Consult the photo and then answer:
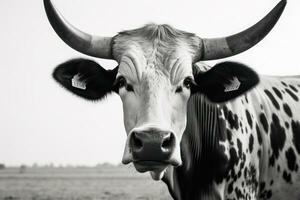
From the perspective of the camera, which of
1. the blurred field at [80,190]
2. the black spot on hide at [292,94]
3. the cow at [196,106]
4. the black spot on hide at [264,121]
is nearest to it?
the cow at [196,106]

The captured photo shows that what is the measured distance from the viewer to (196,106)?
20.9ft

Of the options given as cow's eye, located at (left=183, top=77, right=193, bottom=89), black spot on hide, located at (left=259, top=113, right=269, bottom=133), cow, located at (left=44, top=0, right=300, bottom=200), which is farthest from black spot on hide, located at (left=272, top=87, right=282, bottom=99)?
cow's eye, located at (left=183, top=77, right=193, bottom=89)

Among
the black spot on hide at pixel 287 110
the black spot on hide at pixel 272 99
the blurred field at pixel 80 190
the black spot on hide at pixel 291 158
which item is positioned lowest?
the blurred field at pixel 80 190

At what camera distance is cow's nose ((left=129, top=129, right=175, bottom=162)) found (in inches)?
186

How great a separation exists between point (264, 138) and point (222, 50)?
4.56 feet

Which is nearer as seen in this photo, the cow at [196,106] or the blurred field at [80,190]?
the cow at [196,106]

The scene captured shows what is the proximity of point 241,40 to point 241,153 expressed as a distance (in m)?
1.32

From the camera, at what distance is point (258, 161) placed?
21.4ft

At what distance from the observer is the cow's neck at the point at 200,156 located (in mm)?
6113

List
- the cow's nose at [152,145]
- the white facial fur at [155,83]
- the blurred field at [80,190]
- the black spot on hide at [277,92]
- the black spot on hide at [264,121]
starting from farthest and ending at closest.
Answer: the blurred field at [80,190] → the black spot on hide at [277,92] → the black spot on hide at [264,121] → the white facial fur at [155,83] → the cow's nose at [152,145]

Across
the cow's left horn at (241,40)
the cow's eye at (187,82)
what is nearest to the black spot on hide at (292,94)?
the cow's left horn at (241,40)

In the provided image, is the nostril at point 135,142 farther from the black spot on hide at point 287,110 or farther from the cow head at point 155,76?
the black spot on hide at point 287,110

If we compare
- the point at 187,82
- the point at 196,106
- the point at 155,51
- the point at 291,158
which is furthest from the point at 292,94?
the point at 155,51

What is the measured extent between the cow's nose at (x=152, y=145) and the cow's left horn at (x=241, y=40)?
4.97 feet
